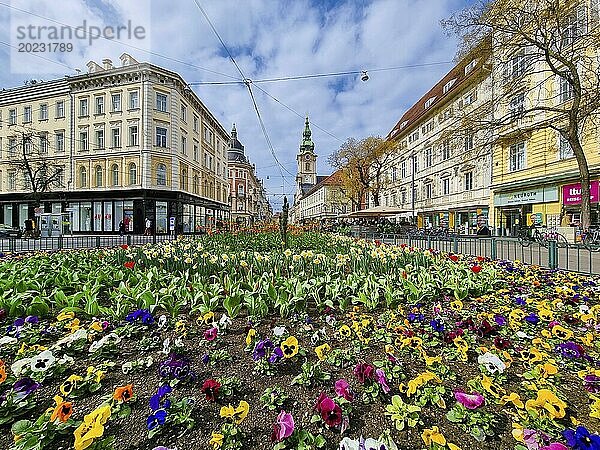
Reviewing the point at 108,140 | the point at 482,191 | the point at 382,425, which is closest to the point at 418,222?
the point at 482,191

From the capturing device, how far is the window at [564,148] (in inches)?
784

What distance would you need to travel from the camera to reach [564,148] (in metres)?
20.3

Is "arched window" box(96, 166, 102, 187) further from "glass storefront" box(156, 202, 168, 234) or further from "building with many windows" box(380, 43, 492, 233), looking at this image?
"building with many windows" box(380, 43, 492, 233)

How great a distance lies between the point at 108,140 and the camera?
34.2 metres

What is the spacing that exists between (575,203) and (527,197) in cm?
395

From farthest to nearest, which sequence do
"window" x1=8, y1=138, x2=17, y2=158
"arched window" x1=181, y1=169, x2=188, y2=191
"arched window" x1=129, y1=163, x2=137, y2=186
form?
"window" x1=8, y1=138, x2=17, y2=158 → "arched window" x1=181, y1=169, x2=188, y2=191 → "arched window" x1=129, y1=163, x2=137, y2=186

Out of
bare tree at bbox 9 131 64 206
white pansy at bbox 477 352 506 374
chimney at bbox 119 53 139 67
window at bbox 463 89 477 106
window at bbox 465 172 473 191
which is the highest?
chimney at bbox 119 53 139 67

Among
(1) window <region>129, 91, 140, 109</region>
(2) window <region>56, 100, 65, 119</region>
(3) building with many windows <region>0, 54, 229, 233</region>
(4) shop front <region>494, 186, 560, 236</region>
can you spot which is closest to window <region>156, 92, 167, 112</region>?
(3) building with many windows <region>0, 54, 229, 233</region>

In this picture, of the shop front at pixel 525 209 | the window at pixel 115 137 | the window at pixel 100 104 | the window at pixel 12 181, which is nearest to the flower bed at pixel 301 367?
the shop front at pixel 525 209

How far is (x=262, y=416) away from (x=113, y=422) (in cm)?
84

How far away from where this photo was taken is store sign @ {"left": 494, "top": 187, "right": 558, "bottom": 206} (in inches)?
832

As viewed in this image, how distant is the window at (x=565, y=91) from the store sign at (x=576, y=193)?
524cm

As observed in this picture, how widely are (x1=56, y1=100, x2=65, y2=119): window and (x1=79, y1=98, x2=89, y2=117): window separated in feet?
7.39

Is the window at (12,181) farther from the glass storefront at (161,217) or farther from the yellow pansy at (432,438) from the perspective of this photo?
the yellow pansy at (432,438)
